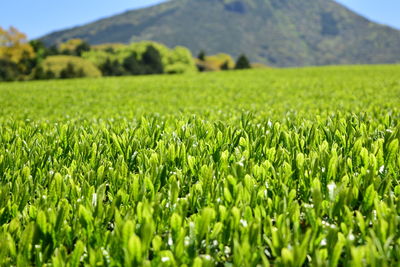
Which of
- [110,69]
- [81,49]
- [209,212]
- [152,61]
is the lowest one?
[209,212]

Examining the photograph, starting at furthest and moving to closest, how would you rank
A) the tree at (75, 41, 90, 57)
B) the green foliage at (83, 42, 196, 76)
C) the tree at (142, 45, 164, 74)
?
the tree at (75, 41, 90, 57), the tree at (142, 45, 164, 74), the green foliage at (83, 42, 196, 76)

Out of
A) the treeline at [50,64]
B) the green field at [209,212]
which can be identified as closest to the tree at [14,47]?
the treeline at [50,64]

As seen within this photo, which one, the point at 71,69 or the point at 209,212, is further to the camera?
the point at 71,69

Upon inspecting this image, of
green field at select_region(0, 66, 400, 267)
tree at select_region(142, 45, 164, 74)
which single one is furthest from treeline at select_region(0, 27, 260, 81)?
green field at select_region(0, 66, 400, 267)

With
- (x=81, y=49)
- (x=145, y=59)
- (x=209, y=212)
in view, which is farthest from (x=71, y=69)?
(x=209, y=212)

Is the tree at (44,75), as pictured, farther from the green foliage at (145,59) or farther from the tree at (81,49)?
the tree at (81,49)

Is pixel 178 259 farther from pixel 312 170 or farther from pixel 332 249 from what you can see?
pixel 312 170

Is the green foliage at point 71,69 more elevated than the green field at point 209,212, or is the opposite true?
the green foliage at point 71,69

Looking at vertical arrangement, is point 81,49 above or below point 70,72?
above

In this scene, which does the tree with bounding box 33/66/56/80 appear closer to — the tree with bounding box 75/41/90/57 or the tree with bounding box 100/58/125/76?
the tree with bounding box 100/58/125/76

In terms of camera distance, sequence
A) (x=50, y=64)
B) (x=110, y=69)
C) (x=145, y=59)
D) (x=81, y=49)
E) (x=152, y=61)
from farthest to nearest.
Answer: (x=81, y=49), (x=145, y=59), (x=152, y=61), (x=50, y=64), (x=110, y=69)

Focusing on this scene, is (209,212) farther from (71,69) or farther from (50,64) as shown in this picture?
(50,64)

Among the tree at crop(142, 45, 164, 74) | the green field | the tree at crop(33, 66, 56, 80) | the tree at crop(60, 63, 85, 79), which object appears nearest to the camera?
the green field

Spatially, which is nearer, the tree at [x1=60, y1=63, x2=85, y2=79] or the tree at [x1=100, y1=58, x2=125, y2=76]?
the tree at [x1=60, y1=63, x2=85, y2=79]
